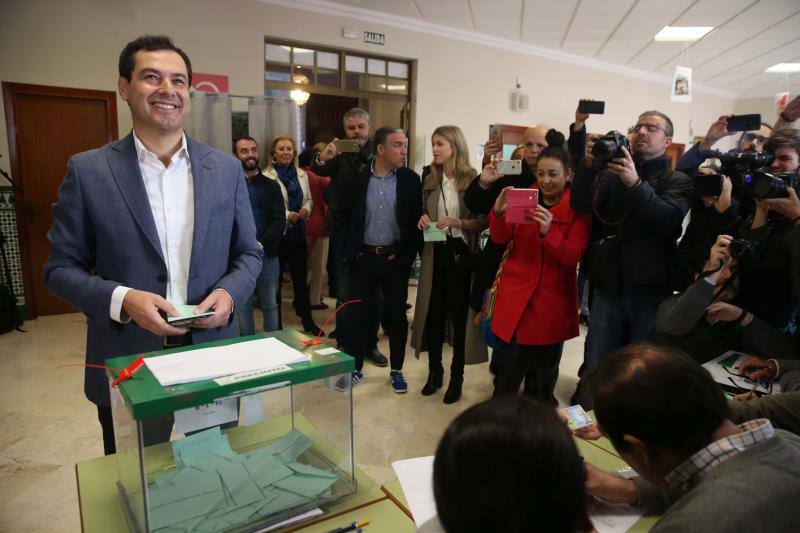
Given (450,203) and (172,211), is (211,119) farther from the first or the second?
(172,211)

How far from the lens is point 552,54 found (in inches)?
272

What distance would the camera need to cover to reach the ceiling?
17.0ft

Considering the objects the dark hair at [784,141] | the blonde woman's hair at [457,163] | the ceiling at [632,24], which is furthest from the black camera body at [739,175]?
the ceiling at [632,24]

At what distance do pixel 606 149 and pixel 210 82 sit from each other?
392 centimetres

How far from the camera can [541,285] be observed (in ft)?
7.50

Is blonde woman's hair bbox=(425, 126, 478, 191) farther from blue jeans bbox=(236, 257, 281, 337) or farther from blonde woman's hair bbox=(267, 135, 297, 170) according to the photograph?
blonde woman's hair bbox=(267, 135, 297, 170)

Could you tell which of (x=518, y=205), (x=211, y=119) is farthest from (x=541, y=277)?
(x=211, y=119)

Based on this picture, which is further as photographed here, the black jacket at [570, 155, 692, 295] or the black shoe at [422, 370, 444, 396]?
the black shoe at [422, 370, 444, 396]

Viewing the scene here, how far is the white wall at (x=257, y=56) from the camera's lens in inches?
165

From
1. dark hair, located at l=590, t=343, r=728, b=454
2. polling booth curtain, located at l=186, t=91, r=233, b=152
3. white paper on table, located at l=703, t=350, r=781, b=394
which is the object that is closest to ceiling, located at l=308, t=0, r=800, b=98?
polling booth curtain, located at l=186, t=91, r=233, b=152

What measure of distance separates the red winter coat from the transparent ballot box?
1.36 metres

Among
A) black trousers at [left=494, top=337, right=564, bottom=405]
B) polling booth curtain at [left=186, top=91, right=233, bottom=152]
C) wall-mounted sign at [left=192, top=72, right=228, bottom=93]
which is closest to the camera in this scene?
black trousers at [left=494, top=337, right=564, bottom=405]

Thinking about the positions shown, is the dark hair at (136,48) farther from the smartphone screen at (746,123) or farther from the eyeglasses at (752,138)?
the eyeglasses at (752,138)

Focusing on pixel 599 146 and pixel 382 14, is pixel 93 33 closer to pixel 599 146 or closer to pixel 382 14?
pixel 382 14
